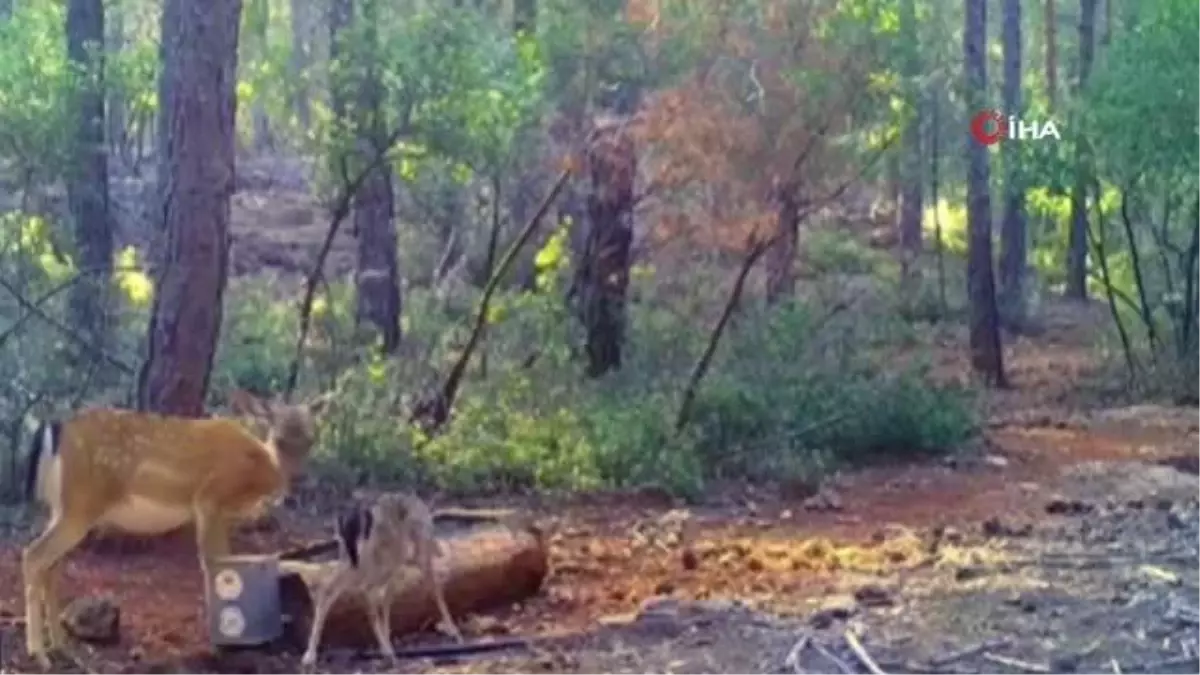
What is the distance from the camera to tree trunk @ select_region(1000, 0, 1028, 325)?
83.5 ft

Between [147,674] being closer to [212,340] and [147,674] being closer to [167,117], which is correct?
[212,340]

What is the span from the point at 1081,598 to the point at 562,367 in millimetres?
8506

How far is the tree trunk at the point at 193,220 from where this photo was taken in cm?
1273

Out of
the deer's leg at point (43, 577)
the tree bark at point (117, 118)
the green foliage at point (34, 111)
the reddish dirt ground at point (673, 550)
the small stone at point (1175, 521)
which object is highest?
the tree bark at point (117, 118)

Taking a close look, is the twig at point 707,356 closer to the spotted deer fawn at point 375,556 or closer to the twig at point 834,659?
the spotted deer fawn at point 375,556

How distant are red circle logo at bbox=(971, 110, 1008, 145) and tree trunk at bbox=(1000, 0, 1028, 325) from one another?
0.20 m

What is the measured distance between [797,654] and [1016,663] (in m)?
0.93

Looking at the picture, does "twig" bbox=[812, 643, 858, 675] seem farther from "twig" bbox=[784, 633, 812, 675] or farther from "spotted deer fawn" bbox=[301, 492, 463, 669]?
"spotted deer fawn" bbox=[301, 492, 463, 669]

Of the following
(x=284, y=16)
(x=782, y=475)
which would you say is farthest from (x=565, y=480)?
(x=284, y=16)

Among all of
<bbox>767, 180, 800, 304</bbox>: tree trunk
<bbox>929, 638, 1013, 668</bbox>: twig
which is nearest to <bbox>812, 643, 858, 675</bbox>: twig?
<bbox>929, 638, 1013, 668</bbox>: twig

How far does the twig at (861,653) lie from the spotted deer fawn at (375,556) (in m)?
2.02

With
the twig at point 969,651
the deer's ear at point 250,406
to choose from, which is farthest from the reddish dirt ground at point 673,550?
the twig at point 969,651

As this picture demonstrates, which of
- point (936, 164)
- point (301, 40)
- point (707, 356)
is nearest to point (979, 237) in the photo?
point (707, 356)

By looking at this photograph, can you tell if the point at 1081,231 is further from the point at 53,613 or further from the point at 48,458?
the point at 53,613
